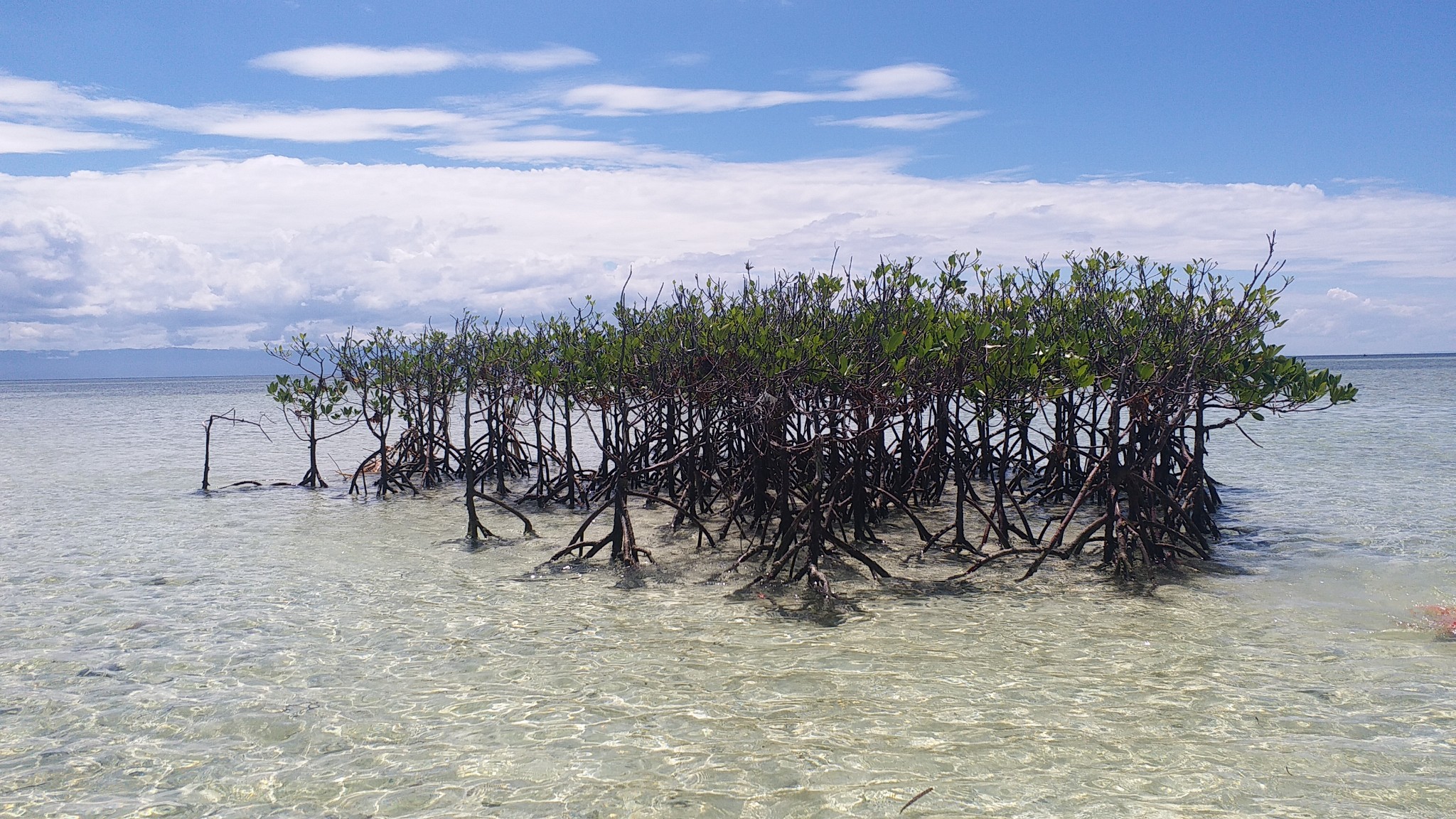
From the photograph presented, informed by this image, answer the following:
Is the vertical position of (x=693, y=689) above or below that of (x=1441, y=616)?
below

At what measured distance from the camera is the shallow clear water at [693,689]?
493cm

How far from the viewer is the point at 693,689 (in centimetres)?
636

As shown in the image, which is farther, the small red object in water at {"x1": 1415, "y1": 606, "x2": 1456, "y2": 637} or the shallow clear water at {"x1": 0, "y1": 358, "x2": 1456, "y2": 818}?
the small red object in water at {"x1": 1415, "y1": 606, "x2": 1456, "y2": 637}

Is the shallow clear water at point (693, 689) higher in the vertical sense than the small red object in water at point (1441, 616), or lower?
lower

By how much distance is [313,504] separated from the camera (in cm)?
1523

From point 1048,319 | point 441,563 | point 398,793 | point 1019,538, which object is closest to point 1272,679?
point 1019,538

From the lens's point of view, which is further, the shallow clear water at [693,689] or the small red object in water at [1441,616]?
the small red object in water at [1441,616]

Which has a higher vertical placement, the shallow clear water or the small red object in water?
the small red object in water

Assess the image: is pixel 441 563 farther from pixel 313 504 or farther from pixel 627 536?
pixel 313 504

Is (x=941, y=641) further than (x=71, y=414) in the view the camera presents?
No

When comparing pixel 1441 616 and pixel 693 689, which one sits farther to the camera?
pixel 1441 616

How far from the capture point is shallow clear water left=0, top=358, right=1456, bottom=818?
4.93m

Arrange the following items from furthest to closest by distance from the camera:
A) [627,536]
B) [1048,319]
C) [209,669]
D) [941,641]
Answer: [1048,319] → [627,536] → [941,641] → [209,669]

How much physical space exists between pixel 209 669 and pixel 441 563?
146 inches
